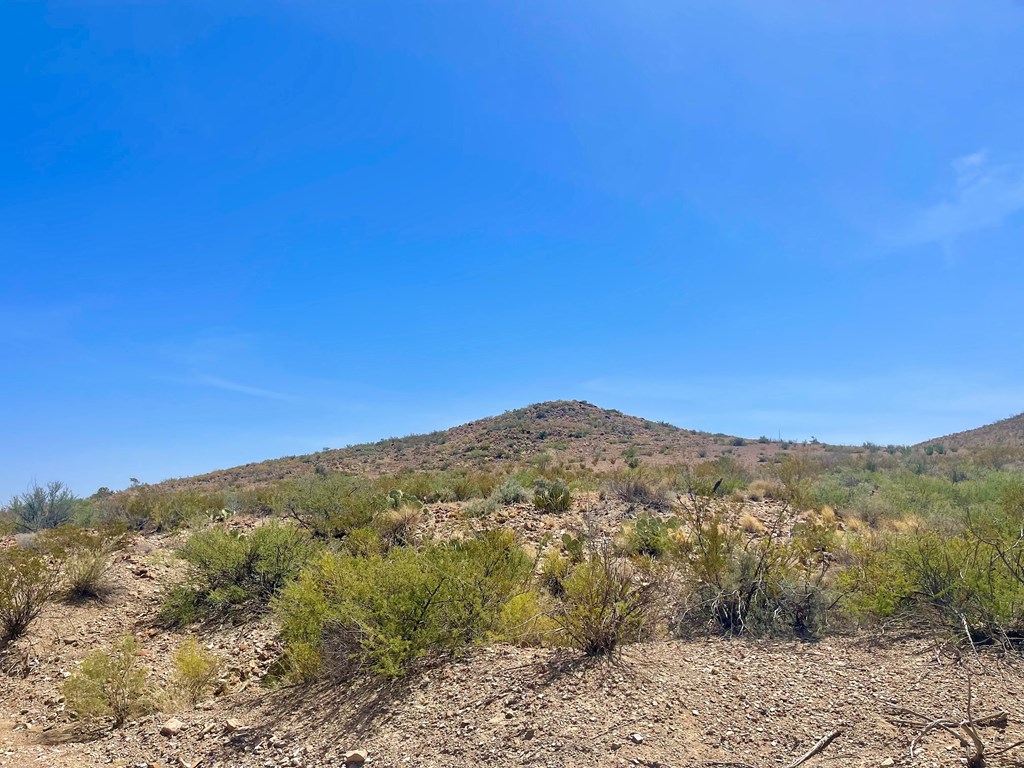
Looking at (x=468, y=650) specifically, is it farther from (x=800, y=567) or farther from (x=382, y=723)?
(x=800, y=567)

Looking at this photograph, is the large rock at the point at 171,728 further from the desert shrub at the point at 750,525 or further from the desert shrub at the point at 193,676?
the desert shrub at the point at 750,525

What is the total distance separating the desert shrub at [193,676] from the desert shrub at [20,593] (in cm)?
368

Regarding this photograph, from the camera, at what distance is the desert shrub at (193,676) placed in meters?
6.39

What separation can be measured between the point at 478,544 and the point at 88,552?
749 centimetres

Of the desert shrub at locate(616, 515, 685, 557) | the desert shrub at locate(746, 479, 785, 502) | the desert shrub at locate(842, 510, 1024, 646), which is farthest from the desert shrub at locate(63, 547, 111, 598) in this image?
the desert shrub at locate(746, 479, 785, 502)

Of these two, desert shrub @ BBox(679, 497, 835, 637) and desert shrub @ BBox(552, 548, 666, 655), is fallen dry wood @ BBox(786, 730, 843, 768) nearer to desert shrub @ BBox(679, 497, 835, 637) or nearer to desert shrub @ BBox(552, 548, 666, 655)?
desert shrub @ BBox(552, 548, 666, 655)

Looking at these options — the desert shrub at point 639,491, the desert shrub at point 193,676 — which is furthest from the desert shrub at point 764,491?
the desert shrub at point 193,676

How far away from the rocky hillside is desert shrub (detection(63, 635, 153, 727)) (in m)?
27.6

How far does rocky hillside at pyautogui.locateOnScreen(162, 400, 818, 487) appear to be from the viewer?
38.7 m

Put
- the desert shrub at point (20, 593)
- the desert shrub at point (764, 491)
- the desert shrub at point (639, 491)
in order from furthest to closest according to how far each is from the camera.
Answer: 1. the desert shrub at point (764, 491)
2. the desert shrub at point (639, 491)
3. the desert shrub at point (20, 593)

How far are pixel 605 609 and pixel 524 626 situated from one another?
1015mm

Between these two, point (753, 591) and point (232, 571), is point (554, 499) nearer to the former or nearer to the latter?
point (232, 571)

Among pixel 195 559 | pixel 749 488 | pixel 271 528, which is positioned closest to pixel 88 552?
pixel 195 559

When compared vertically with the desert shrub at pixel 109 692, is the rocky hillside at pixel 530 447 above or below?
above
